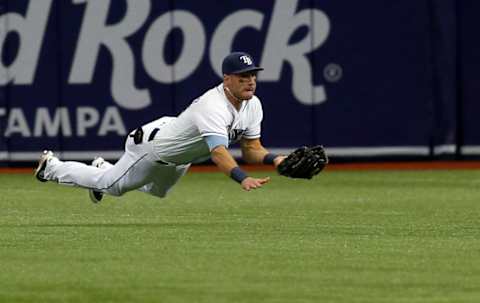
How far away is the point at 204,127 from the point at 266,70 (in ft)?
24.6

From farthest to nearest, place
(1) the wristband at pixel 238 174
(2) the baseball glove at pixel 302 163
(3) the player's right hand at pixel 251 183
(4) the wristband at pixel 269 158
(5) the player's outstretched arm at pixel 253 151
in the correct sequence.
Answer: (5) the player's outstretched arm at pixel 253 151, (4) the wristband at pixel 269 158, (2) the baseball glove at pixel 302 163, (1) the wristband at pixel 238 174, (3) the player's right hand at pixel 251 183

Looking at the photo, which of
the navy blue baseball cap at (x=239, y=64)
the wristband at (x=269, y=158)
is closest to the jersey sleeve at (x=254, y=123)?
the wristband at (x=269, y=158)

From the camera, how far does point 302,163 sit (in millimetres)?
10156

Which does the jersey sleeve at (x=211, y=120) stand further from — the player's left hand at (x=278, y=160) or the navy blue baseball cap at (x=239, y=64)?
the player's left hand at (x=278, y=160)

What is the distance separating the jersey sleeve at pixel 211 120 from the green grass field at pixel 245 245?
736 millimetres

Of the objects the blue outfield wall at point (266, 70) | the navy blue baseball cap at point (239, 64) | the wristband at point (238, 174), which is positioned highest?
the navy blue baseball cap at point (239, 64)

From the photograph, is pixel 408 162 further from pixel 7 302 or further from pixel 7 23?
pixel 7 302

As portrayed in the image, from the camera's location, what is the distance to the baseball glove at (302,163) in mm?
10172

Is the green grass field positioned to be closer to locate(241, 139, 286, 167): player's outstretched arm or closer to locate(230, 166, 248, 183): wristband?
locate(230, 166, 248, 183): wristband

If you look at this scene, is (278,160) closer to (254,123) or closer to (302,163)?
(302,163)

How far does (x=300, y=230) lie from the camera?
422 inches

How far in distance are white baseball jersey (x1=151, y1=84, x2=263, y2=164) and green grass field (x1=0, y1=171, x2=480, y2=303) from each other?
1.92 feet

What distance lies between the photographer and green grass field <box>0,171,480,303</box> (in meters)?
7.51

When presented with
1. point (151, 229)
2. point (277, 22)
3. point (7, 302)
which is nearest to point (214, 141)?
point (151, 229)
